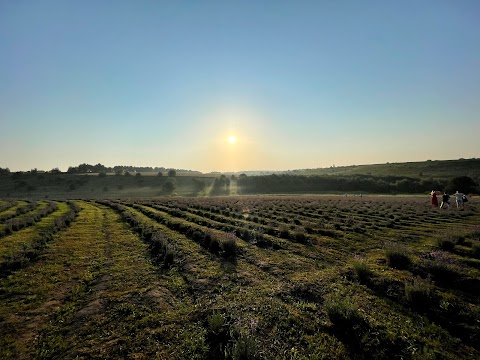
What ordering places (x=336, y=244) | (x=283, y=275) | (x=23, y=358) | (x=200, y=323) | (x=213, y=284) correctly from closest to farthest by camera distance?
(x=23, y=358) < (x=200, y=323) < (x=213, y=284) < (x=283, y=275) < (x=336, y=244)

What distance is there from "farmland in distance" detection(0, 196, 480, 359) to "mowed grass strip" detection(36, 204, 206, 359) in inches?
1.5

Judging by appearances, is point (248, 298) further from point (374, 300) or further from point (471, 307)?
point (471, 307)

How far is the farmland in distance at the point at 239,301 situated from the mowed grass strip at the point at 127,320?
38mm

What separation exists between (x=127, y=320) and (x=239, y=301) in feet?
11.4

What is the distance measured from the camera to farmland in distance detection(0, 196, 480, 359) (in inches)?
269

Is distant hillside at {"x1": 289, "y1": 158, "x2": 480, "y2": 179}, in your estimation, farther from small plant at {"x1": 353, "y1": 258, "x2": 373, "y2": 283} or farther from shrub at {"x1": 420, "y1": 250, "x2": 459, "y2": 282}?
small plant at {"x1": 353, "y1": 258, "x2": 373, "y2": 283}

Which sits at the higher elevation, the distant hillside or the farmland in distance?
the distant hillside

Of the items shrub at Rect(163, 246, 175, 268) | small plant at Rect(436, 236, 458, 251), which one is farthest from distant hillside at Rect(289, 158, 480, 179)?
shrub at Rect(163, 246, 175, 268)

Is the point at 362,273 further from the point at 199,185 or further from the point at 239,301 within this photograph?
the point at 199,185

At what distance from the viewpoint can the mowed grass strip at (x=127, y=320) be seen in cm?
681

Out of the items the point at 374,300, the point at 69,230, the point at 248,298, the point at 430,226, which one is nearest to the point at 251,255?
the point at 248,298

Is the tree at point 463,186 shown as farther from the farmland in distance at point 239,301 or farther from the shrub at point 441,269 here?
the shrub at point 441,269

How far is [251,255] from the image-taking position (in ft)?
49.8

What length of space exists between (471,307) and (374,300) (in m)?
2.64
